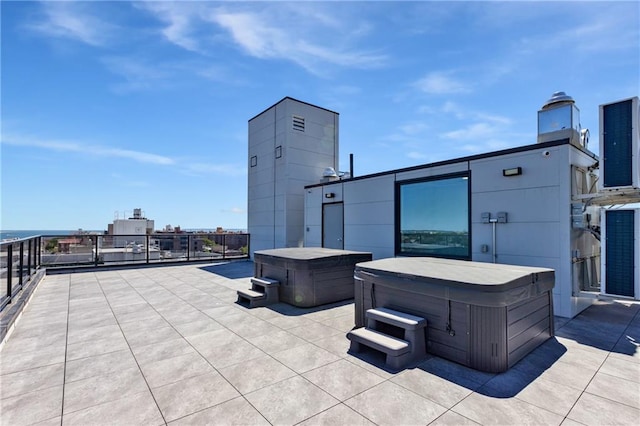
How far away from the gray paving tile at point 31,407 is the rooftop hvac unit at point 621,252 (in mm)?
6466

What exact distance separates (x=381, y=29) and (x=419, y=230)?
168 inches

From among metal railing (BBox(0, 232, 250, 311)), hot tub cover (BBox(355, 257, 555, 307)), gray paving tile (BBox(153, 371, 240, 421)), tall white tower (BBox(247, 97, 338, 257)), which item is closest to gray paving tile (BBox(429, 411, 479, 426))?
hot tub cover (BBox(355, 257, 555, 307))

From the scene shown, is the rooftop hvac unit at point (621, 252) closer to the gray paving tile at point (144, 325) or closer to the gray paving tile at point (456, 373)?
the gray paving tile at point (456, 373)

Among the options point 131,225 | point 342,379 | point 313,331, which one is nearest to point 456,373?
point 342,379

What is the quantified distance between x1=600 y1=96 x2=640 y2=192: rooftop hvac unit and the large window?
1863 millimetres

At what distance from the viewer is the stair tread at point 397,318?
2791 mm

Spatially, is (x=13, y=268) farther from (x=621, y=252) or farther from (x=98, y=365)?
(x=621, y=252)

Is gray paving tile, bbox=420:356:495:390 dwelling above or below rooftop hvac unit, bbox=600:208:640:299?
below

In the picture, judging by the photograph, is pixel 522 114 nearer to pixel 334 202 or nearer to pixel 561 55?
pixel 561 55

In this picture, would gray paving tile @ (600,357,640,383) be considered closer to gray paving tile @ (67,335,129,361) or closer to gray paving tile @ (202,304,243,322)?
gray paving tile @ (202,304,243,322)

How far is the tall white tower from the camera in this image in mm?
10094

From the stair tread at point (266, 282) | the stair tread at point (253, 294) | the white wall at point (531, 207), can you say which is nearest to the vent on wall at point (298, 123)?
the white wall at point (531, 207)

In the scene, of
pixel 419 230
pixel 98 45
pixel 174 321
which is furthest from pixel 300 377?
pixel 98 45

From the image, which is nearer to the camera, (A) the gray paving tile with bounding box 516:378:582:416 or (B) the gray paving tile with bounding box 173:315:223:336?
(A) the gray paving tile with bounding box 516:378:582:416
